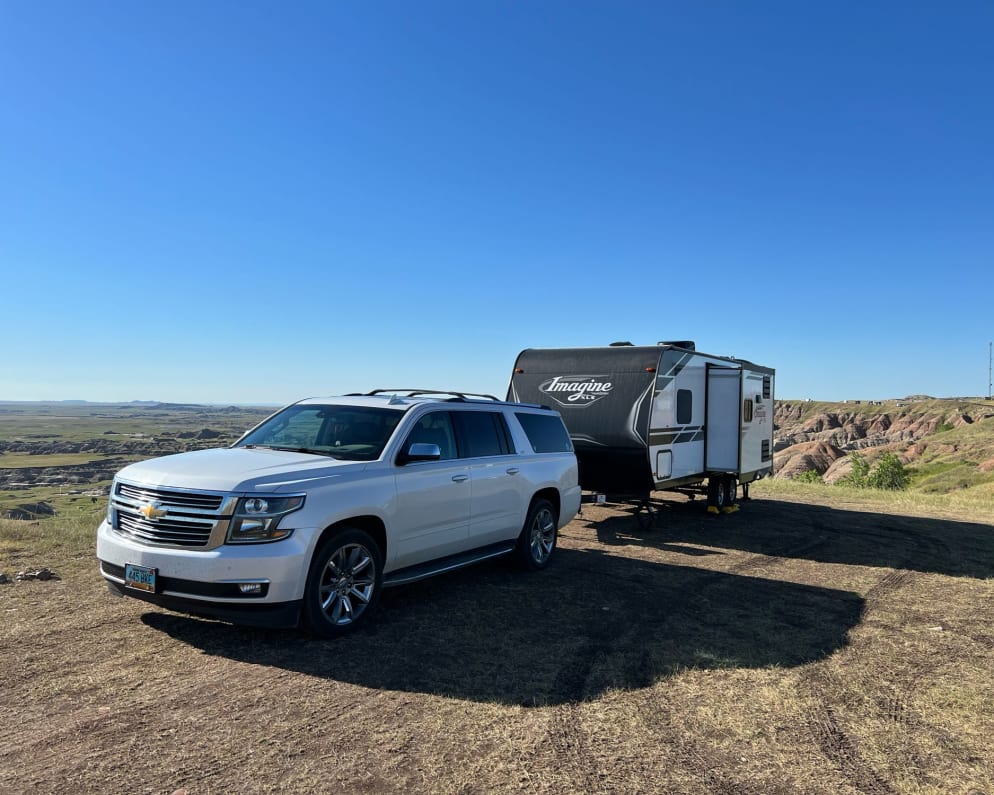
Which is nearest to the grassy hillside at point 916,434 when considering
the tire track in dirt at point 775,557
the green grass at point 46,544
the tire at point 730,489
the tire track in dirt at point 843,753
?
the tire at point 730,489

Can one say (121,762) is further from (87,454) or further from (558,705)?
(87,454)

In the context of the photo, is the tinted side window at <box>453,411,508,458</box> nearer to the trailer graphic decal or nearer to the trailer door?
the trailer graphic decal

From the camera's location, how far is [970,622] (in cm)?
707

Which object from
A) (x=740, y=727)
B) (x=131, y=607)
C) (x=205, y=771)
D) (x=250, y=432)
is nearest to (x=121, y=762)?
(x=205, y=771)

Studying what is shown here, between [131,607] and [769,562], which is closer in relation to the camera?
[131,607]

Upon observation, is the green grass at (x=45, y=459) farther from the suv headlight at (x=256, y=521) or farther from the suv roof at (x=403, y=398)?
the suv headlight at (x=256, y=521)

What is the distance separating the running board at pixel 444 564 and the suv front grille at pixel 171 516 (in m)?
1.64

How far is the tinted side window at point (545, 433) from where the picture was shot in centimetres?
874

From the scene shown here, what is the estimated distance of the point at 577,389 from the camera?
12.0 m

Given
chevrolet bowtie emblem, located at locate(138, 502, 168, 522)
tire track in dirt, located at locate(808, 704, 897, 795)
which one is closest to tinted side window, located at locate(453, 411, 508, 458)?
chevrolet bowtie emblem, located at locate(138, 502, 168, 522)

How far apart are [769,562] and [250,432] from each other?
673cm

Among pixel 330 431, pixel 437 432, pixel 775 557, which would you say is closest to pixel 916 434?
pixel 775 557

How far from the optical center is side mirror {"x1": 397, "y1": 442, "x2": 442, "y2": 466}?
6477mm

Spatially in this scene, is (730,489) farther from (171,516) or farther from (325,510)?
(171,516)
